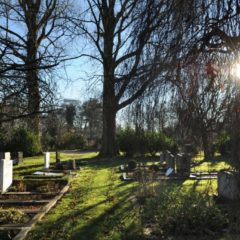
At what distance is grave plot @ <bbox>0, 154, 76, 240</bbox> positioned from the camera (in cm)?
750

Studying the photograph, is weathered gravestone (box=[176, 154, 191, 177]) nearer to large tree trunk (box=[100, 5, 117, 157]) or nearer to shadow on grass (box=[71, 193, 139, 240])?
shadow on grass (box=[71, 193, 139, 240])

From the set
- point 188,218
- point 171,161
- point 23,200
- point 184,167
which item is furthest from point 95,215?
point 171,161

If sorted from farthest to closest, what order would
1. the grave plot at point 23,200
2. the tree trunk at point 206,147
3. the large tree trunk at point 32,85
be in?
1. the large tree trunk at point 32,85
2. the grave plot at point 23,200
3. the tree trunk at point 206,147

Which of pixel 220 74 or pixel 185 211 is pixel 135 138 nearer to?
pixel 220 74

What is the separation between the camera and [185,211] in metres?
7.38

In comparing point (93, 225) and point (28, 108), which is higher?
point (28, 108)

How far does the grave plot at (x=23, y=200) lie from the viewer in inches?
295

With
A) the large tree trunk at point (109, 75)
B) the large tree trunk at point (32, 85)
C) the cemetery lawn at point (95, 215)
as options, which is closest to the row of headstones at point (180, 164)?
the cemetery lawn at point (95, 215)

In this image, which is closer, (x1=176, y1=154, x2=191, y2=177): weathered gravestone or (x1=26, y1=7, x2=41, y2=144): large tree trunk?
(x1=26, y1=7, x2=41, y2=144): large tree trunk

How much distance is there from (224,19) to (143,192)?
6646 mm

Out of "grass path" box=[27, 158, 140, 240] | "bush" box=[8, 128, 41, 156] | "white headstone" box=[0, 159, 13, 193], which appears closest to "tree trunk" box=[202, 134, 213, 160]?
"grass path" box=[27, 158, 140, 240]

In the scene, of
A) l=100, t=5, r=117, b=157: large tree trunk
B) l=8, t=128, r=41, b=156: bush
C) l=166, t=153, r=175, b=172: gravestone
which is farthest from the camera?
l=8, t=128, r=41, b=156: bush

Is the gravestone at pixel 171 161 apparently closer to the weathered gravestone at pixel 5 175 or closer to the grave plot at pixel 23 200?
the grave plot at pixel 23 200

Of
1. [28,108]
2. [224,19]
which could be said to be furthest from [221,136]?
[28,108]
